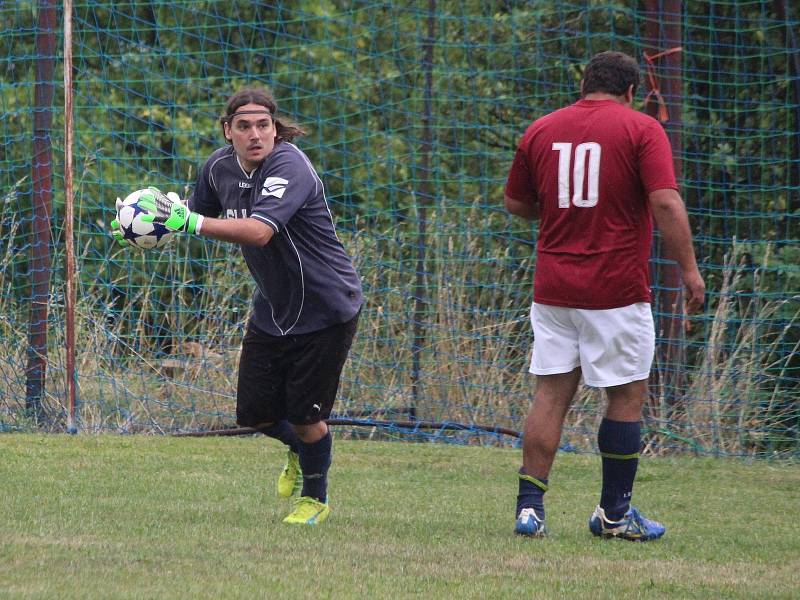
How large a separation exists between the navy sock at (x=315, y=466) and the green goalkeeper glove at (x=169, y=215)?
4.11 feet

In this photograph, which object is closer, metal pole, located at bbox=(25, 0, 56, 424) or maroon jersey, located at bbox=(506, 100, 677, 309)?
maroon jersey, located at bbox=(506, 100, 677, 309)

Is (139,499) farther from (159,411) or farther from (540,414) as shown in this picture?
(159,411)

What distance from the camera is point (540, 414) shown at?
5.45 m

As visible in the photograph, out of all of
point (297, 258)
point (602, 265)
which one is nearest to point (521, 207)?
point (602, 265)

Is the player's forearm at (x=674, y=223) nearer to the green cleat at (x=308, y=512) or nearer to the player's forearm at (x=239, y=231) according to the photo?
the player's forearm at (x=239, y=231)

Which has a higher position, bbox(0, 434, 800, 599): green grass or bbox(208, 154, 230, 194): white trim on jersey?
bbox(208, 154, 230, 194): white trim on jersey

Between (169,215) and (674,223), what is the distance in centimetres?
201

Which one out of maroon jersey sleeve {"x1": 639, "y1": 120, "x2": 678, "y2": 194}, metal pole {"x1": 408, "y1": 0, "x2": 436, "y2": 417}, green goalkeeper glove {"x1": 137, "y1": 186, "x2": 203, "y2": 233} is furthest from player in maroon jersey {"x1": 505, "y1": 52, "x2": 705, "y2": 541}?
metal pole {"x1": 408, "y1": 0, "x2": 436, "y2": 417}

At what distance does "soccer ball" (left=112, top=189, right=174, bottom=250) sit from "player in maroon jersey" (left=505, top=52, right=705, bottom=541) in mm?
1606

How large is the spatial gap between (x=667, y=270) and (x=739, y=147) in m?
2.57

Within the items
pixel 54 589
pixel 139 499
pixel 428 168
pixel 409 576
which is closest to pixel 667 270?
pixel 428 168

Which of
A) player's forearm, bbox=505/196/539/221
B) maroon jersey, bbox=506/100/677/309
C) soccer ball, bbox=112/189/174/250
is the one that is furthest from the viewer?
player's forearm, bbox=505/196/539/221

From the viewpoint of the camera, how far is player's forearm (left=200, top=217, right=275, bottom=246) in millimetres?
4863

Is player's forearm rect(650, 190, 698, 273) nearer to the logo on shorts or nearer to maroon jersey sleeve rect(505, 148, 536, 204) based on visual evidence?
maroon jersey sleeve rect(505, 148, 536, 204)
